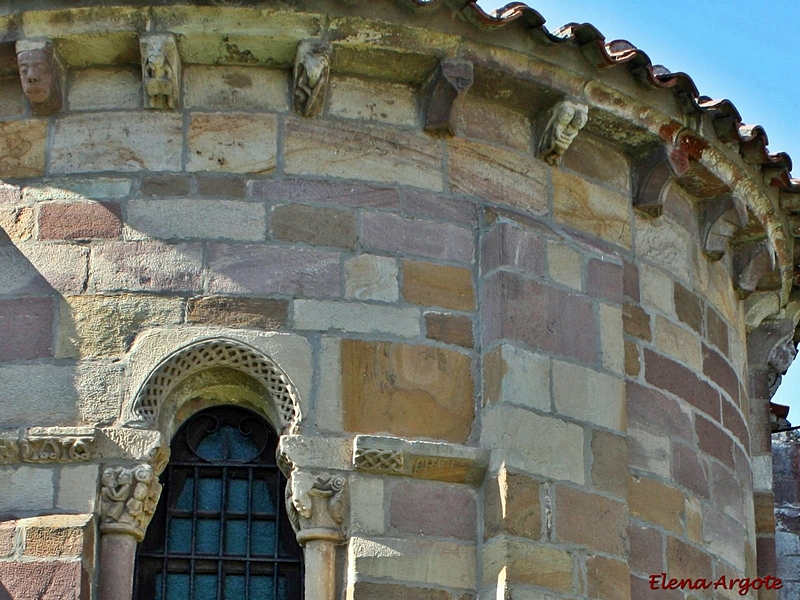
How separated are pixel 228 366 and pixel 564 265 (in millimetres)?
1582

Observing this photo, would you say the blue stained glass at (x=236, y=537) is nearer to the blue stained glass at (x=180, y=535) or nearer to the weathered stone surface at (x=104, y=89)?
the blue stained glass at (x=180, y=535)

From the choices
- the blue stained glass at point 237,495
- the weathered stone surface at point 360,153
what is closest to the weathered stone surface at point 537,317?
the weathered stone surface at point 360,153

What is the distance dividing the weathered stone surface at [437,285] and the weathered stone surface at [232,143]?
2.52ft

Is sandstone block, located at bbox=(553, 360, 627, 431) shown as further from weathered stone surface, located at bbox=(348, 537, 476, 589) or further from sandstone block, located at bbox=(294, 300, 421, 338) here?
weathered stone surface, located at bbox=(348, 537, 476, 589)

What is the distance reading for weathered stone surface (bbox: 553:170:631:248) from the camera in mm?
8383

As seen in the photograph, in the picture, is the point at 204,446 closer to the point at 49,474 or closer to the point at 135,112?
the point at 49,474

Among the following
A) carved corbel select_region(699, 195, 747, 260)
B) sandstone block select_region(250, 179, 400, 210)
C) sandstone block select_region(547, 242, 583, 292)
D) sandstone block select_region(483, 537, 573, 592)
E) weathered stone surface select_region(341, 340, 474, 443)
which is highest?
carved corbel select_region(699, 195, 747, 260)

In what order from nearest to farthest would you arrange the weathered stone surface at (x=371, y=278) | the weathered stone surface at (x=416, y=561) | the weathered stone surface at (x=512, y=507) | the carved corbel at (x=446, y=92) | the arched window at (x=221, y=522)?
the weathered stone surface at (x=416, y=561) < the weathered stone surface at (x=512, y=507) < the arched window at (x=221, y=522) < the weathered stone surface at (x=371, y=278) < the carved corbel at (x=446, y=92)

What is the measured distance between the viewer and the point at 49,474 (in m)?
7.29

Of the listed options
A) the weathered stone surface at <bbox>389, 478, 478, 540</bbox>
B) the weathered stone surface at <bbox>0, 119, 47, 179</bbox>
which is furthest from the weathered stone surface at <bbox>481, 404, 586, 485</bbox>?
the weathered stone surface at <bbox>0, 119, 47, 179</bbox>

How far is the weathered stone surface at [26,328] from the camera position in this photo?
7547mm

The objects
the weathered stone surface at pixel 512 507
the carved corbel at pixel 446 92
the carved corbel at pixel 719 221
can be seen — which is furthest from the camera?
the carved corbel at pixel 719 221

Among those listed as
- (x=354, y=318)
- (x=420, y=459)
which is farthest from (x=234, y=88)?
(x=420, y=459)

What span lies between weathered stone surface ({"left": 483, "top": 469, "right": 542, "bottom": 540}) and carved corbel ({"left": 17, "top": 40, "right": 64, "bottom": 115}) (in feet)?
8.38
